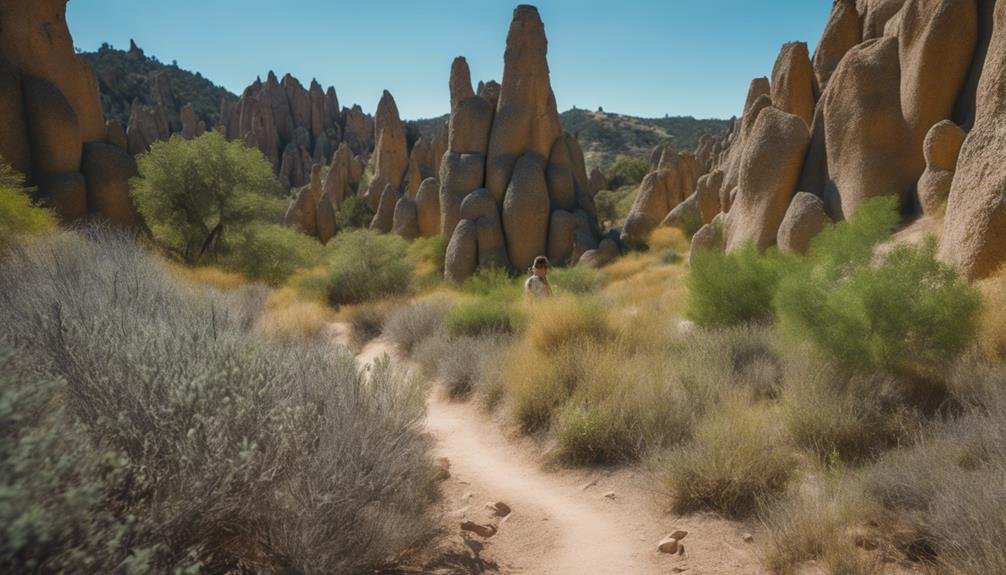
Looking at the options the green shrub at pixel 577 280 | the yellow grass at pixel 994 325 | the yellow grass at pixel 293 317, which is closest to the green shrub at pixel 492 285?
the green shrub at pixel 577 280

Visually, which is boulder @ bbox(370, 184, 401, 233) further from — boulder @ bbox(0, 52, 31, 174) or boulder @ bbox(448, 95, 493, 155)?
boulder @ bbox(0, 52, 31, 174)

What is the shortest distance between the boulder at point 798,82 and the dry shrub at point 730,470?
1055 centimetres

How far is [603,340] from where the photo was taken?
706 cm

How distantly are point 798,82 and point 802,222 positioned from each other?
200 inches

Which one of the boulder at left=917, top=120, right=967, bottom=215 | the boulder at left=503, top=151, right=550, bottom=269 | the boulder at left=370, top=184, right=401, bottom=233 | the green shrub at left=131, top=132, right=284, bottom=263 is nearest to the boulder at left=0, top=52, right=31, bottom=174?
Result: the green shrub at left=131, top=132, right=284, bottom=263

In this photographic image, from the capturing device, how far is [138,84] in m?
69.7

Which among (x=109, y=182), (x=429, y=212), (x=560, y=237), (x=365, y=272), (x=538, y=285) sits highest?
(x=109, y=182)

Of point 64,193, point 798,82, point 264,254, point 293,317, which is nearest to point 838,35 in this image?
point 798,82

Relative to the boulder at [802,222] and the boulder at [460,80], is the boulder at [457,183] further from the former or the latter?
the boulder at [802,222]

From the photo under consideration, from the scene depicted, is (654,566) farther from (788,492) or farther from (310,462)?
(310,462)

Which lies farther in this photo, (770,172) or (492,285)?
(492,285)

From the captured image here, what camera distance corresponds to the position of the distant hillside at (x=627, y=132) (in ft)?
234

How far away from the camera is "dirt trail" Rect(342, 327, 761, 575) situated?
3.52m

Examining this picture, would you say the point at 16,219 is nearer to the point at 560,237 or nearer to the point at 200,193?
the point at 200,193
